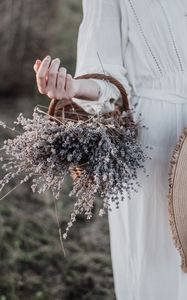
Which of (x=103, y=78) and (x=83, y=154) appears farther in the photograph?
(x=103, y=78)

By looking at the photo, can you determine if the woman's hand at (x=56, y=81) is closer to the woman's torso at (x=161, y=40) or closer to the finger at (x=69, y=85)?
the finger at (x=69, y=85)

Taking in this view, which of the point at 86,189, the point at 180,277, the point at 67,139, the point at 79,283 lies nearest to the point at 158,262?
the point at 180,277

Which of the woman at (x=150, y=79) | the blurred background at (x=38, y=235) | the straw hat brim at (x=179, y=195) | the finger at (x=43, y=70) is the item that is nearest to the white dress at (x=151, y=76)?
the woman at (x=150, y=79)

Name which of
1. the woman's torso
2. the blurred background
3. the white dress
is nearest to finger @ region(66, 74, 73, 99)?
the white dress

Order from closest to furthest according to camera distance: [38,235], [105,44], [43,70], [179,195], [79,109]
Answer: [43,70] → [179,195] → [105,44] → [79,109] → [38,235]

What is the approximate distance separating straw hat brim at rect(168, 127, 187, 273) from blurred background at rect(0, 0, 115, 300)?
132cm

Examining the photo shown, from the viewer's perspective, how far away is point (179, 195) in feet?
6.00

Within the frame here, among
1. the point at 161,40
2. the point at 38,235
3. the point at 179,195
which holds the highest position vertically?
the point at 161,40

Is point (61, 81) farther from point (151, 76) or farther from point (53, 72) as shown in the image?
point (151, 76)

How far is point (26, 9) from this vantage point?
5.47m

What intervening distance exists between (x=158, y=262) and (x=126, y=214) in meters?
0.17

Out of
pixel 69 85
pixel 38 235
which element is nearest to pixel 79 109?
pixel 69 85

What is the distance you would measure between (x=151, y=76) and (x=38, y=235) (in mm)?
1937

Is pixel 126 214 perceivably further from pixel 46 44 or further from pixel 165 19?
pixel 46 44
